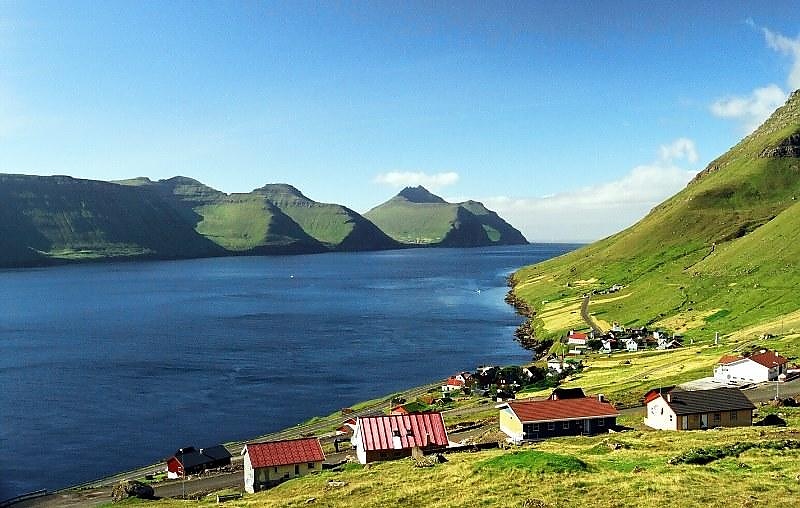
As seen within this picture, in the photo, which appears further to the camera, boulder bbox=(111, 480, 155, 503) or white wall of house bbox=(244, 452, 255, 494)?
boulder bbox=(111, 480, 155, 503)

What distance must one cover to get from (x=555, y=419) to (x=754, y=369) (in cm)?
3860

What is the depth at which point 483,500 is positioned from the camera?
40125 millimetres

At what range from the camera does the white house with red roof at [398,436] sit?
210ft

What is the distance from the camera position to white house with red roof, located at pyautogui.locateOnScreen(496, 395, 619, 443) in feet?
217

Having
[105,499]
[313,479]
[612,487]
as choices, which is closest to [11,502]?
[105,499]

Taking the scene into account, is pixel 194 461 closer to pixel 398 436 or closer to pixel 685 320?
pixel 398 436

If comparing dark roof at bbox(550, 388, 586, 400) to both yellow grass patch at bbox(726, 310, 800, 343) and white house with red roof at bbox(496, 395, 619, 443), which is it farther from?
yellow grass patch at bbox(726, 310, 800, 343)

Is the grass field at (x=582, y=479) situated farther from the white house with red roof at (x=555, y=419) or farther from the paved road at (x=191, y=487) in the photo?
the paved road at (x=191, y=487)

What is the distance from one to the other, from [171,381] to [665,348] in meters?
93.4

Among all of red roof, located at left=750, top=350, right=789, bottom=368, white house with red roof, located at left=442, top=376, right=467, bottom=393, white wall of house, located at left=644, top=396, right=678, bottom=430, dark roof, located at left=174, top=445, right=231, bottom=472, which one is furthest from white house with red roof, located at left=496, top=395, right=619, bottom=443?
white house with red roof, located at left=442, top=376, right=467, bottom=393

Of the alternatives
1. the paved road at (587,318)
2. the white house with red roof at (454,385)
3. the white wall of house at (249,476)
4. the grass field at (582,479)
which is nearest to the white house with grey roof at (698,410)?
→ the grass field at (582,479)

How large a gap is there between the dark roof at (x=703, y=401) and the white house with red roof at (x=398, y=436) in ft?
72.8

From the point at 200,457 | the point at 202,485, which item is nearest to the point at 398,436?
the point at 202,485

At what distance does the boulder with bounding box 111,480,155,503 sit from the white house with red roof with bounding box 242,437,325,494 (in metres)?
9.59
